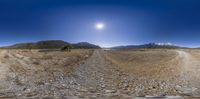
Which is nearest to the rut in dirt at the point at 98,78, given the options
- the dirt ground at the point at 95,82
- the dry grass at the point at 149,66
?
the dirt ground at the point at 95,82

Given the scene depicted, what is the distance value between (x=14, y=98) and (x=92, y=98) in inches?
121

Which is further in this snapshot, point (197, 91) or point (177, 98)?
point (197, 91)

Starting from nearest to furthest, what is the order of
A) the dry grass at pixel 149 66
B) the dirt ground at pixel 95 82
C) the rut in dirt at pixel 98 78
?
the dirt ground at pixel 95 82
the rut in dirt at pixel 98 78
the dry grass at pixel 149 66

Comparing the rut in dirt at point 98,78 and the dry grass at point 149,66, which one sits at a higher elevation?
the dry grass at point 149,66

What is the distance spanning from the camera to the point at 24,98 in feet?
37.8

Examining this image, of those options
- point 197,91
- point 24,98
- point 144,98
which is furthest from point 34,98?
point 197,91

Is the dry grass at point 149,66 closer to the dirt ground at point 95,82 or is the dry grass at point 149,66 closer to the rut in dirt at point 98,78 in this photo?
the dirt ground at point 95,82

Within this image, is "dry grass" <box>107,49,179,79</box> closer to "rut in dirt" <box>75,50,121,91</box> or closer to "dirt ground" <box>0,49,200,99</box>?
"dirt ground" <box>0,49,200,99</box>

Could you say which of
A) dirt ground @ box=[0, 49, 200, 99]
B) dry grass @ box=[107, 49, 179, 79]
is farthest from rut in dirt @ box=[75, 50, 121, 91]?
dry grass @ box=[107, 49, 179, 79]

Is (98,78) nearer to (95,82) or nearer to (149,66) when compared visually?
(95,82)

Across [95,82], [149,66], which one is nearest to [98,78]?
[95,82]

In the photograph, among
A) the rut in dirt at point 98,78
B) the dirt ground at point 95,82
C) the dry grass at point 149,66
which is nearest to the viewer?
the dirt ground at point 95,82

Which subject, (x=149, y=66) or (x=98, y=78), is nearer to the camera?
(x=98, y=78)

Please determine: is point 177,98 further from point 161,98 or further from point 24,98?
point 24,98
